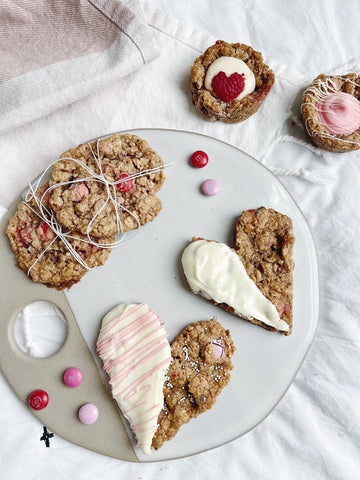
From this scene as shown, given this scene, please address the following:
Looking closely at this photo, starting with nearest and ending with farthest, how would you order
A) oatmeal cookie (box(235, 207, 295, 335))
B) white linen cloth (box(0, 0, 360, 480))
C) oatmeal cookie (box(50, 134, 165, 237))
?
oatmeal cookie (box(50, 134, 165, 237)), oatmeal cookie (box(235, 207, 295, 335)), white linen cloth (box(0, 0, 360, 480))

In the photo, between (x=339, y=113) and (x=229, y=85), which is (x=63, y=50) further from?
(x=339, y=113)

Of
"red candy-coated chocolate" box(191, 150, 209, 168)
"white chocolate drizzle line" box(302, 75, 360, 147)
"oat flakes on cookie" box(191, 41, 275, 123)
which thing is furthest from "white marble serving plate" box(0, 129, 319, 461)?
"white chocolate drizzle line" box(302, 75, 360, 147)

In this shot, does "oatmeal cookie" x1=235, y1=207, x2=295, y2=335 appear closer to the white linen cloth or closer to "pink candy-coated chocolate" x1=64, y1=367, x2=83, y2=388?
the white linen cloth

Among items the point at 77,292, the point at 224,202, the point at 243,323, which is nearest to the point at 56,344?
the point at 77,292

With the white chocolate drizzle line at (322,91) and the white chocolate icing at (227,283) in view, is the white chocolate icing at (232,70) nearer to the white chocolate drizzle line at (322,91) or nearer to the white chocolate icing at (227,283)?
the white chocolate drizzle line at (322,91)

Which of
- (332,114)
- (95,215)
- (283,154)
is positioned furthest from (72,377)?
(332,114)

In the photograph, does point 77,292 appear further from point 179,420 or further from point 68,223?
point 179,420
